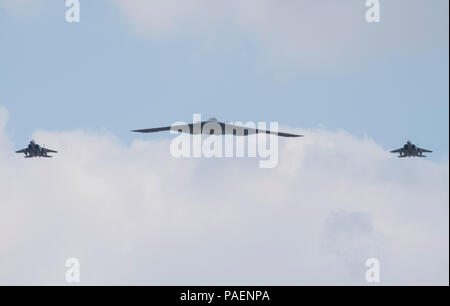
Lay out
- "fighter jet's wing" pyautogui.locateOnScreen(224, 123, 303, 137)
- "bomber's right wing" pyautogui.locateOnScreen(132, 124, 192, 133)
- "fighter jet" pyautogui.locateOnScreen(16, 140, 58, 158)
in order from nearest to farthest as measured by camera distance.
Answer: "bomber's right wing" pyautogui.locateOnScreen(132, 124, 192, 133), "fighter jet's wing" pyautogui.locateOnScreen(224, 123, 303, 137), "fighter jet" pyautogui.locateOnScreen(16, 140, 58, 158)

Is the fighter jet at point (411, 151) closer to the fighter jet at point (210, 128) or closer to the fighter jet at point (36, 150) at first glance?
the fighter jet at point (210, 128)

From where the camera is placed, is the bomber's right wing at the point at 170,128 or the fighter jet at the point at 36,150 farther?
the fighter jet at the point at 36,150

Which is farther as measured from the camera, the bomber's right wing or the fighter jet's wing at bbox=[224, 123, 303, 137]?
the fighter jet's wing at bbox=[224, 123, 303, 137]

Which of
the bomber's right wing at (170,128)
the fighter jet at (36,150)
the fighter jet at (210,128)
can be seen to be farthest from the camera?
the fighter jet at (36,150)

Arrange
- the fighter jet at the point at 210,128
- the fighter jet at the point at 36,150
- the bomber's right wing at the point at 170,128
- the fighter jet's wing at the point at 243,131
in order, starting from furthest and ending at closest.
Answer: the fighter jet at the point at 36,150, the fighter jet's wing at the point at 243,131, the bomber's right wing at the point at 170,128, the fighter jet at the point at 210,128

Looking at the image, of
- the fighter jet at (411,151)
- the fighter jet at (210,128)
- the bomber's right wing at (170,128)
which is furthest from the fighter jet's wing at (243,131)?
the fighter jet at (411,151)

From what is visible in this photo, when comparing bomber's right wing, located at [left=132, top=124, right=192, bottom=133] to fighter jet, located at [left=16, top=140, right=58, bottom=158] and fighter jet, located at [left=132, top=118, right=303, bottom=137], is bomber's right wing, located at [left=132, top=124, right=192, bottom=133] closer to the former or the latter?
fighter jet, located at [left=132, top=118, right=303, bottom=137]

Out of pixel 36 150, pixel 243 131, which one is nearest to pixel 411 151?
pixel 243 131

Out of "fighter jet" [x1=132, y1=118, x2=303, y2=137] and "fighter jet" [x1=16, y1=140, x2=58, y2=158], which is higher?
"fighter jet" [x1=16, y1=140, x2=58, y2=158]

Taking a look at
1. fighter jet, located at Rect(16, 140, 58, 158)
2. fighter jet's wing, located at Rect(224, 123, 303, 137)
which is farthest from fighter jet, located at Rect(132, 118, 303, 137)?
fighter jet, located at Rect(16, 140, 58, 158)

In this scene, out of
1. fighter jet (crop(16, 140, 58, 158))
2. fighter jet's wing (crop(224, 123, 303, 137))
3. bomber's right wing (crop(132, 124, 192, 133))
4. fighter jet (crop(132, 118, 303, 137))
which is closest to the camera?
fighter jet (crop(132, 118, 303, 137))
